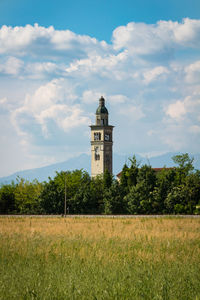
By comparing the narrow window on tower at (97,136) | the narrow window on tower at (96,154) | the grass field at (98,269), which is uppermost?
the narrow window on tower at (97,136)

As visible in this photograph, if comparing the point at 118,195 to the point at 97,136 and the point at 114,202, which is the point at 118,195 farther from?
the point at 97,136

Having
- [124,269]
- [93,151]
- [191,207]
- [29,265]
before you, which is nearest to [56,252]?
[29,265]

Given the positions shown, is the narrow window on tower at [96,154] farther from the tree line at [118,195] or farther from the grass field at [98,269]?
the grass field at [98,269]

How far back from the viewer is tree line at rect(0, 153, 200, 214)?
2219 inches

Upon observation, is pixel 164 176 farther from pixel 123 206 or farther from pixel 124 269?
pixel 124 269

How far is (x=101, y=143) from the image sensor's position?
448ft

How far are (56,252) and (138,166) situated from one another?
175ft

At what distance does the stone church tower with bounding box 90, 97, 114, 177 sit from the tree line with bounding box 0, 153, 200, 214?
65.9 m

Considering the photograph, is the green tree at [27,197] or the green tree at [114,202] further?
the green tree at [27,197]

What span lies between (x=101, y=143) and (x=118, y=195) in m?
76.8

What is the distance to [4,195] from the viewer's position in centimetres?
6372

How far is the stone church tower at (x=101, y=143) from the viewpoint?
135 m

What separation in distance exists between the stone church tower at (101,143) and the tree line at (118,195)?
65943 mm

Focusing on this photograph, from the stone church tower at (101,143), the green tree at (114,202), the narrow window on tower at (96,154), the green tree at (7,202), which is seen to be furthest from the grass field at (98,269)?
the narrow window on tower at (96,154)
